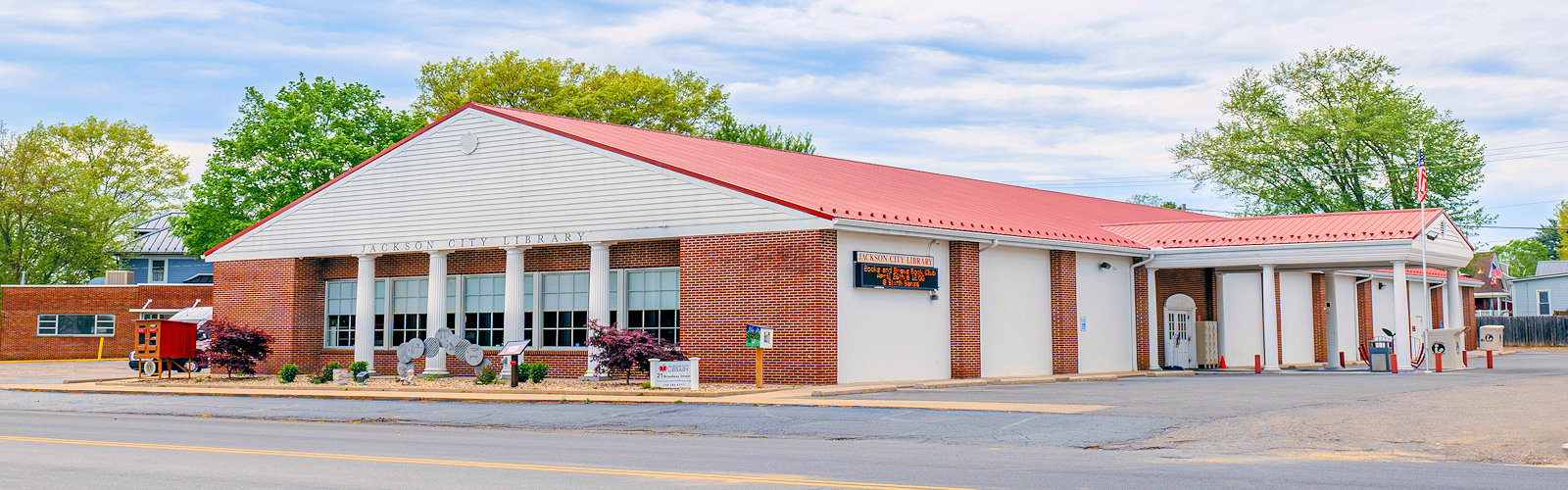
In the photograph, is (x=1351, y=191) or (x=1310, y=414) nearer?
(x=1310, y=414)

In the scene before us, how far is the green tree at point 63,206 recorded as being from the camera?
69250mm

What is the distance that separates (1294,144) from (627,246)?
45525 mm

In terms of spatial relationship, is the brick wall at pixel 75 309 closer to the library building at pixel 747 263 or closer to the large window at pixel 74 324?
the large window at pixel 74 324

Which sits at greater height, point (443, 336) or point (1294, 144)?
point (1294, 144)

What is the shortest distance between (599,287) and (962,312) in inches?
308

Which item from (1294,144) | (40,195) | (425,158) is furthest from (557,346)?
(40,195)

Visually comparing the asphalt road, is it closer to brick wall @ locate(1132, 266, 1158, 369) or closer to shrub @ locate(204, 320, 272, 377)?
shrub @ locate(204, 320, 272, 377)

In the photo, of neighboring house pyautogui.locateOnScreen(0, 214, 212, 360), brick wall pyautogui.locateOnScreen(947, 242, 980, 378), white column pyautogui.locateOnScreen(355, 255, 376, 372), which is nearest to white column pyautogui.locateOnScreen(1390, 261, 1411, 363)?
brick wall pyautogui.locateOnScreen(947, 242, 980, 378)

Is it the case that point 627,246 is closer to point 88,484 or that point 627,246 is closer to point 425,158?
point 425,158

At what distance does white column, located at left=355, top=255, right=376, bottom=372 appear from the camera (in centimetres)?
3309

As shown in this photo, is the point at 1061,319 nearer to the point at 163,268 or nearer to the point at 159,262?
the point at 163,268

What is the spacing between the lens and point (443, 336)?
99.6 ft

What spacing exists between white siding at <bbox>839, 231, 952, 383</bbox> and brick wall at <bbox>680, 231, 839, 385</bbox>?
481 mm

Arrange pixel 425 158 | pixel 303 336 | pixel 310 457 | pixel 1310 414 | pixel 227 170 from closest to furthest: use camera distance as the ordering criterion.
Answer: pixel 310 457 < pixel 1310 414 < pixel 425 158 < pixel 303 336 < pixel 227 170
